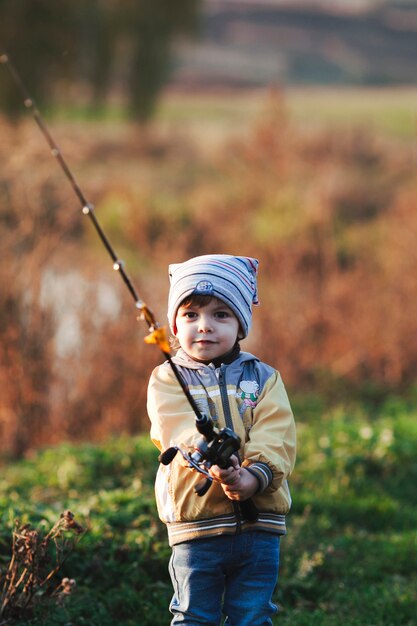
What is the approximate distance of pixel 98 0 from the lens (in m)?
26.3

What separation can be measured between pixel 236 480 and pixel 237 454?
190 mm

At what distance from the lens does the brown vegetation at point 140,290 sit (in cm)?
880

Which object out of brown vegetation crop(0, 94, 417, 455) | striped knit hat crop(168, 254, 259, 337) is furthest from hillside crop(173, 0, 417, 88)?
striped knit hat crop(168, 254, 259, 337)

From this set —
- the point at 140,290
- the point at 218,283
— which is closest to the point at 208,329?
the point at 218,283

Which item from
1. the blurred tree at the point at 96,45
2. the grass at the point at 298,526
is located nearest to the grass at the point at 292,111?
the blurred tree at the point at 96,45

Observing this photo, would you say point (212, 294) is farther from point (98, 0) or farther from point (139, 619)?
point (98, 0)

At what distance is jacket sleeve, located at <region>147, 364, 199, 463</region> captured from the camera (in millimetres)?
3363

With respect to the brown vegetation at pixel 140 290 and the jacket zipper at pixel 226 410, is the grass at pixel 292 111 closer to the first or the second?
the brown vegetation at pixel 140 290

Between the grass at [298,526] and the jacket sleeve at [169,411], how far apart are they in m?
1.19

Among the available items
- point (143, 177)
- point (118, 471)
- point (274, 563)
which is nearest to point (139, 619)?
point (274, 563)

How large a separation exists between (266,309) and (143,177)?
612 inches

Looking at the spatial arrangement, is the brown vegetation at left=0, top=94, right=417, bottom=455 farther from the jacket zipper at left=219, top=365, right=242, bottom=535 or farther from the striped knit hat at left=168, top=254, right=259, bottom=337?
the jacket zipper at left=219, top=365, right=242, bottom=535

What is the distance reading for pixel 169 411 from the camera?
3395 millimetres

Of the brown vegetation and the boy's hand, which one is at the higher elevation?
the brown vegetation
